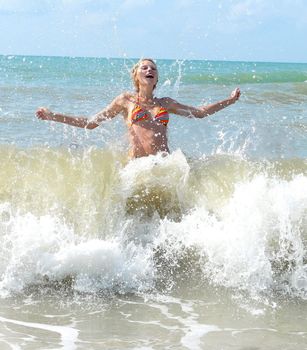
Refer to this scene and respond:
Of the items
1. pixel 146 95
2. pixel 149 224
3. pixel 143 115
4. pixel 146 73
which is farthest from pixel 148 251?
pixel 146 73

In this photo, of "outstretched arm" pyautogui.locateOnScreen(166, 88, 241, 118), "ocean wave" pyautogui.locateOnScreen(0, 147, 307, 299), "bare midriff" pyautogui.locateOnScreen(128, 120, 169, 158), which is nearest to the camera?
"ocean wave" pyautogui.locateOnScreen(0, 147, 307, 299)

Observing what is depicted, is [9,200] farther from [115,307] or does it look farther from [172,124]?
[172,124]

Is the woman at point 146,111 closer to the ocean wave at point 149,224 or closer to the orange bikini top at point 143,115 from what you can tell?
the orange bikini top at point 143,115

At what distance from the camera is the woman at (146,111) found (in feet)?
20.1

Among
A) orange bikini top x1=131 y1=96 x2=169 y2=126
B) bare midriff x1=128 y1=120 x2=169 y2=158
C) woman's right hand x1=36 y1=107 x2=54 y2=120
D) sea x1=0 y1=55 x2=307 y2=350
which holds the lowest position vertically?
sea x1=0 y1=55 x2=307 y2=350

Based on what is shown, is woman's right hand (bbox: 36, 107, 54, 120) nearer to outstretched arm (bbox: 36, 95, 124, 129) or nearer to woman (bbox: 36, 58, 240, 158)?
outstretched arm (bbox: 36, 95, 124, 129)

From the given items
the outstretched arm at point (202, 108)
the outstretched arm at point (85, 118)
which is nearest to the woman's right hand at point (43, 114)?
the outstretched arm at point (85, 118)

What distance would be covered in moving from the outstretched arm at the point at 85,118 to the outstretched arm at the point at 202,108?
0.50 meters

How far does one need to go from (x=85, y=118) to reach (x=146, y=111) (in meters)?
0.69

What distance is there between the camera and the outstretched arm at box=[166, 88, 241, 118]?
5.90m

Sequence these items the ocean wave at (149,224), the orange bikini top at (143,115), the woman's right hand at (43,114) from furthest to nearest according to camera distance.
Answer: the orange bikini top at (143,115) < the woman's right hand at (43,114) < the ocean wave at (149,224)

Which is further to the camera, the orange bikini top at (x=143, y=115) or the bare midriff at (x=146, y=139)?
the orange bikini top at (x=143, y=115)

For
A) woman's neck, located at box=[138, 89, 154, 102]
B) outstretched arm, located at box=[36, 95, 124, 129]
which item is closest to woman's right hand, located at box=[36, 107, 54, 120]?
outstretched arm, located at box=[36, 95, 124, 129]

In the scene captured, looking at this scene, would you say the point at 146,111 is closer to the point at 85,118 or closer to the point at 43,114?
the point at 85,118
